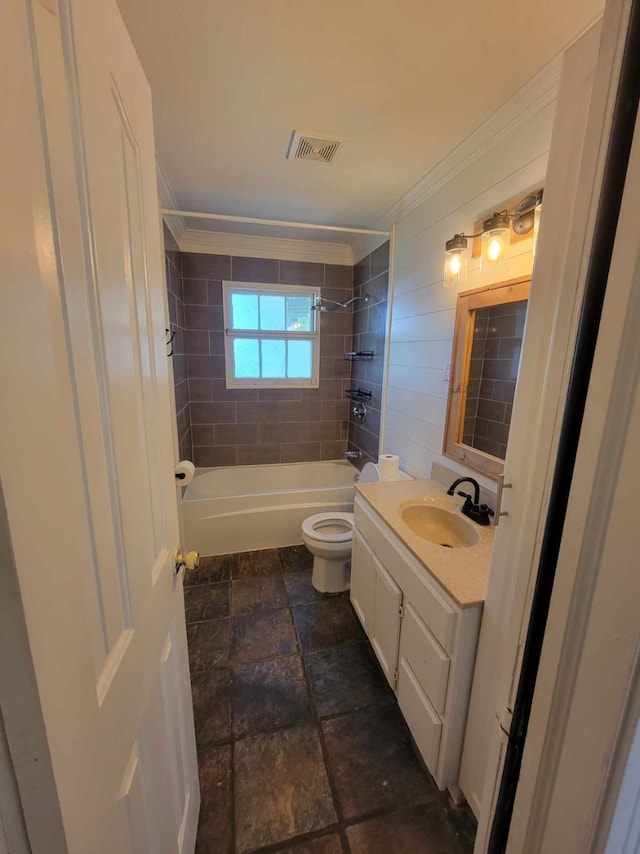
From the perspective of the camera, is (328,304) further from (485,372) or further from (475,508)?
(475,508)

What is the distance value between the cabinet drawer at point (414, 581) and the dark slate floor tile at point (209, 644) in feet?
3.22

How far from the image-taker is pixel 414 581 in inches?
52.5

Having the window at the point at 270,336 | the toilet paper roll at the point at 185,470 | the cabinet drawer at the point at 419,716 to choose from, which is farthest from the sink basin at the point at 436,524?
the window at the point at 270,336

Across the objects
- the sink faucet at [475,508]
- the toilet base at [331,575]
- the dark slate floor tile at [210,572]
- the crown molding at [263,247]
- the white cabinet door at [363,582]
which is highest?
the crown molding at [263,247]

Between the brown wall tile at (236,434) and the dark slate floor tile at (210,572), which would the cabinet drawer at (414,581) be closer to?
the dark slate floor tile at (210,572)

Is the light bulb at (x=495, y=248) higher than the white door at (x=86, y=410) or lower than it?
higher

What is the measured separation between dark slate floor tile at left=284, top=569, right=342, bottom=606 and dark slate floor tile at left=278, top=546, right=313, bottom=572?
0.19 ft

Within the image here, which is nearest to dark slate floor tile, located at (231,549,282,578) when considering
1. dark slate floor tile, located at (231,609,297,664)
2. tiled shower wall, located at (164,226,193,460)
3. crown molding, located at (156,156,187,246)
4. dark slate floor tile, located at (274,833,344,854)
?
dark slate floor tile, located at (231,609,297,664)

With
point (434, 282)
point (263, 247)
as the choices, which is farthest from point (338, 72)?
point (263, 247)

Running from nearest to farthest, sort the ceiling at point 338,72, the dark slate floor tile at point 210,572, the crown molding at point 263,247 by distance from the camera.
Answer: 1. the ceiling at point 338,72
2. the dark slate floor tile at point 210,572
3. the crown molding at point 263,247

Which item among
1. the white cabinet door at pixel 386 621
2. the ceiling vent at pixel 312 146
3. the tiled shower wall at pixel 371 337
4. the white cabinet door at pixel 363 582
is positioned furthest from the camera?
the tiled shower wall at pixel 371 337

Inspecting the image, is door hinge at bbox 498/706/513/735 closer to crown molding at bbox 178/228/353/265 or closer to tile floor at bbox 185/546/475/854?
tile floor at bbox 185/546/475/854

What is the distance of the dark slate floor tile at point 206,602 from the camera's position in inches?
82.8

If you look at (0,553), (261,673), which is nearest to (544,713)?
(0,553)
